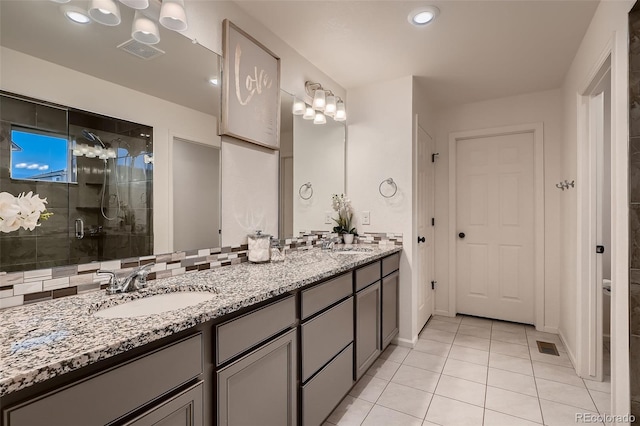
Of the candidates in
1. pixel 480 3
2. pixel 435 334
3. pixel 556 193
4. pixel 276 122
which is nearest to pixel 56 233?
pixel 276 122

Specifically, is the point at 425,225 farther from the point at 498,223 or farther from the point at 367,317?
the point at 367,317

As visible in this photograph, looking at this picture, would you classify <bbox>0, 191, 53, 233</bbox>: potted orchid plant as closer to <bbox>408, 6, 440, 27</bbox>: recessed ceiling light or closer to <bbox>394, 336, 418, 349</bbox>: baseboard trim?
<bbox>408, 6, 440, 27</bbox>: recessed ceiling light

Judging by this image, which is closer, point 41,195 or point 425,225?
point 41,195

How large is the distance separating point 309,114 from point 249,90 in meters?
0.69

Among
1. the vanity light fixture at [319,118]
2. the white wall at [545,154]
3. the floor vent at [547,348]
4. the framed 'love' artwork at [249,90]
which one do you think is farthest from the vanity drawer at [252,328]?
the white wall at [545,154]

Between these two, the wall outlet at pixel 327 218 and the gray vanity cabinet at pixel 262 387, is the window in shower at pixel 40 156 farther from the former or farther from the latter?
the wall outlet at pixel 327 218

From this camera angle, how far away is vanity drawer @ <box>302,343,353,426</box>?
58.8 inches

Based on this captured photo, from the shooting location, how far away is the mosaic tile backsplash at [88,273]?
1.03m

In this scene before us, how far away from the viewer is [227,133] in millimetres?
1754

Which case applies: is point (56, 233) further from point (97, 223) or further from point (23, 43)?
point (23, 43)

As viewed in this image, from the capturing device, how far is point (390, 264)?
2539 millimetres

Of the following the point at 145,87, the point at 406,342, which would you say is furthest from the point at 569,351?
the point at 145,87

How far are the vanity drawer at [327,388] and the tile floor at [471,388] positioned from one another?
16cm

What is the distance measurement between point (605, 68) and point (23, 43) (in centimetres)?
273
